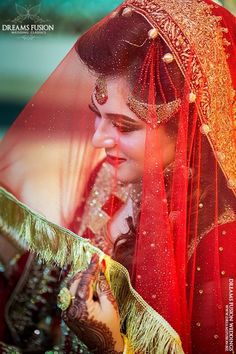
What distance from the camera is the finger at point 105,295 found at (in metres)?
1.45

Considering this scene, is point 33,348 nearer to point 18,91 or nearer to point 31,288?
point 31,288

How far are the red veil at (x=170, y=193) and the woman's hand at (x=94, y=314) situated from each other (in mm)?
29

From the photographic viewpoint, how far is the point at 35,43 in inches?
61.1

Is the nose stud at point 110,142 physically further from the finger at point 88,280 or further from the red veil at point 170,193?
the finger at point 88,280

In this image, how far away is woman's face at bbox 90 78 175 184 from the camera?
146 centimetres

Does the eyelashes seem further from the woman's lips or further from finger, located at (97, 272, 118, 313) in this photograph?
finger, located at (97, 272, 118, 313)

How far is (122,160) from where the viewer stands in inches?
58.8

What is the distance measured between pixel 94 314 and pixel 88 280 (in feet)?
0.29

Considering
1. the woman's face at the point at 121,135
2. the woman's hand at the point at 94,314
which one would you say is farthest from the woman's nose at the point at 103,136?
the woman's hand at the point at 94,314

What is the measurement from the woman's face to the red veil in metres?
0.02

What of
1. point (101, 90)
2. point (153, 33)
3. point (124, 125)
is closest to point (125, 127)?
point (124, 125)

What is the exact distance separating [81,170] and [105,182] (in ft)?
0.24

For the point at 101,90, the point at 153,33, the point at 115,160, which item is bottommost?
the point at 115,160

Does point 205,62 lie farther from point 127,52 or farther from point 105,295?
point 105,295
